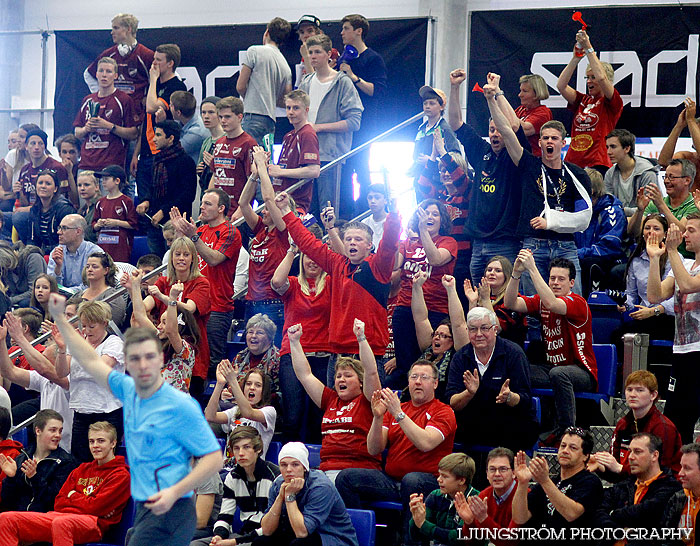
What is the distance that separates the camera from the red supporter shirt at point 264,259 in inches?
332

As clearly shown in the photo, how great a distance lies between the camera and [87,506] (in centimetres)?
672

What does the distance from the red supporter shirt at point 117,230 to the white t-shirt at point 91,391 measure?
9.25 ft

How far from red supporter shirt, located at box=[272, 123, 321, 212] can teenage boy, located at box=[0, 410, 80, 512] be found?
315cm

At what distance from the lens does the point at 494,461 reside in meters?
6.20

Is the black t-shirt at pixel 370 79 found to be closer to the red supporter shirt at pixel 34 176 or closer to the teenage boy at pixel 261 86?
the teenage boy at pixel 261 86

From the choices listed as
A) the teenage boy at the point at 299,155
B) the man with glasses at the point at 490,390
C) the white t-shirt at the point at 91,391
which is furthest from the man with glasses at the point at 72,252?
the man with glasses at the point at 490,390

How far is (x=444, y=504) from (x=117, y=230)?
5.10 m

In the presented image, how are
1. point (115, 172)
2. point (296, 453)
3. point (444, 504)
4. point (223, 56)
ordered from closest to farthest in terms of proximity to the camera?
point (444, 504) → point (296, 453) → point (115, 172) → point (223, 56)

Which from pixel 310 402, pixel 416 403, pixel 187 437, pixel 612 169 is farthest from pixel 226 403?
pixel 612 169

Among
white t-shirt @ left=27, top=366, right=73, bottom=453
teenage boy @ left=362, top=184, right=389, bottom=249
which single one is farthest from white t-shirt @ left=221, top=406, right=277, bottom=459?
teenage boy @ left=362, top=184, right=389, bottom=249

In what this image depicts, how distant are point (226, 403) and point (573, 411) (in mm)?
2587

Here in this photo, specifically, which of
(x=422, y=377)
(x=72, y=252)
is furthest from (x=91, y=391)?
(x=72, y=252)

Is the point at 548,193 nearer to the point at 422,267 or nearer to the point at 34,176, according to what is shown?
the point at 422,267

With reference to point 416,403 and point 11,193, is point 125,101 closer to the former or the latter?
point 11,193
